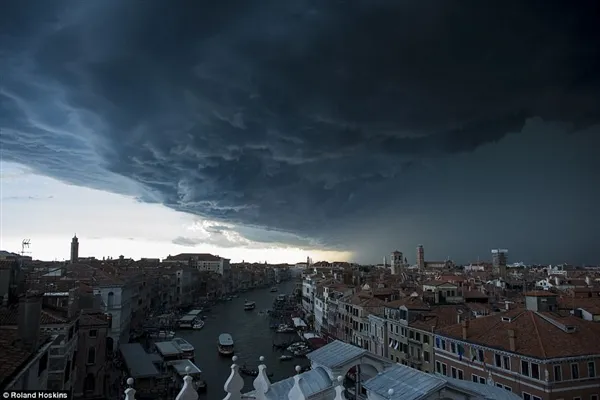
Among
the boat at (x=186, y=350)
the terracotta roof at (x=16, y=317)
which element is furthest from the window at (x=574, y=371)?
the boat at (x=186, y=350)

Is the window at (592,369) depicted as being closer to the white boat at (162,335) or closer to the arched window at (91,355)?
the arched window at (91,355)

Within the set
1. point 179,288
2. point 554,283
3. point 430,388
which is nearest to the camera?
point 430,388

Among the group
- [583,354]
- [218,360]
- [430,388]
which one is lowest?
[218,360]

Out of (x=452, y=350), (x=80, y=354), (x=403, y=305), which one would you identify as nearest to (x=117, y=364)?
(x=80, y=354)

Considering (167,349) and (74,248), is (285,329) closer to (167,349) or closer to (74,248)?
(167,349)

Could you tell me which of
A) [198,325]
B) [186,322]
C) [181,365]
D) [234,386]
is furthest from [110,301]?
[234,386]

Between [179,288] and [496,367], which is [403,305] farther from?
[179,288]
